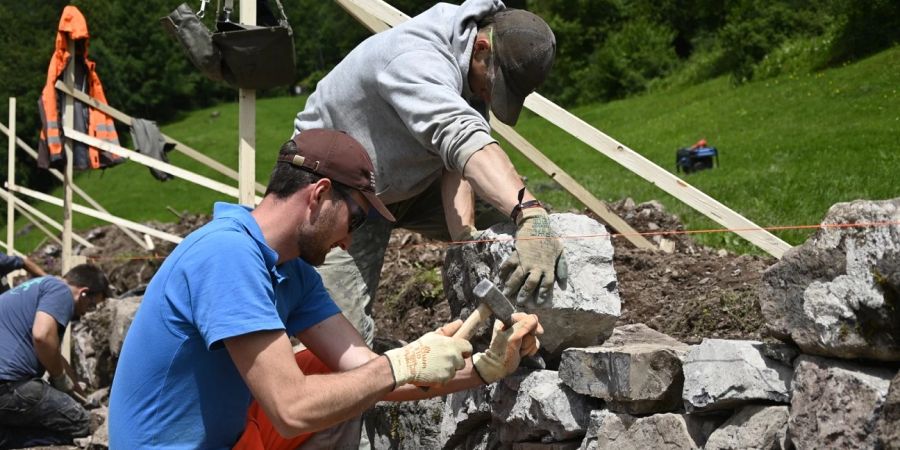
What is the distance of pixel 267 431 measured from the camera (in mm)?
2932

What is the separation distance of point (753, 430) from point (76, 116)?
262 inches

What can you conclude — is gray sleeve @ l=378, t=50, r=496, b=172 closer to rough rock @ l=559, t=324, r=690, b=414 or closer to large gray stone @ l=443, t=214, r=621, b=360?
large gray stone @ l=443, t=214, r=621, b=360

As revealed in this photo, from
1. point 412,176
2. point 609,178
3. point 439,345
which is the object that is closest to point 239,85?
point 412,176

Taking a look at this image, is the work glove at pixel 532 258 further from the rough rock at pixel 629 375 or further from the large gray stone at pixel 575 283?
the rough rock at pixel 629 375

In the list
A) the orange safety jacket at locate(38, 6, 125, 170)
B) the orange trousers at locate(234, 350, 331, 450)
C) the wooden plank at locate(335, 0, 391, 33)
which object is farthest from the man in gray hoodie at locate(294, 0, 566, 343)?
the orange safety jacket at locate(38, 6, 125, 170)

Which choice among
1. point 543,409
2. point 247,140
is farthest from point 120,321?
point 543,409

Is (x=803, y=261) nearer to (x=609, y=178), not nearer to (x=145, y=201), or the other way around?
(x=609, y=178)

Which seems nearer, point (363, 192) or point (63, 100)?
point (363, 192)

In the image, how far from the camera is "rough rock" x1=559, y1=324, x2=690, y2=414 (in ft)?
9.93

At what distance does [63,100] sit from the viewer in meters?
7.88

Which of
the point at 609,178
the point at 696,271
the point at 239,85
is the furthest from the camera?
the point at 609,178

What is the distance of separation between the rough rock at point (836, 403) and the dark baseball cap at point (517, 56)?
145 centimetres

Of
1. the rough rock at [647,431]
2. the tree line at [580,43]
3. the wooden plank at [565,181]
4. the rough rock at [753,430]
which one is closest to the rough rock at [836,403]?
the rough rock at [753,430]

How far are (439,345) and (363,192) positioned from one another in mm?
472
